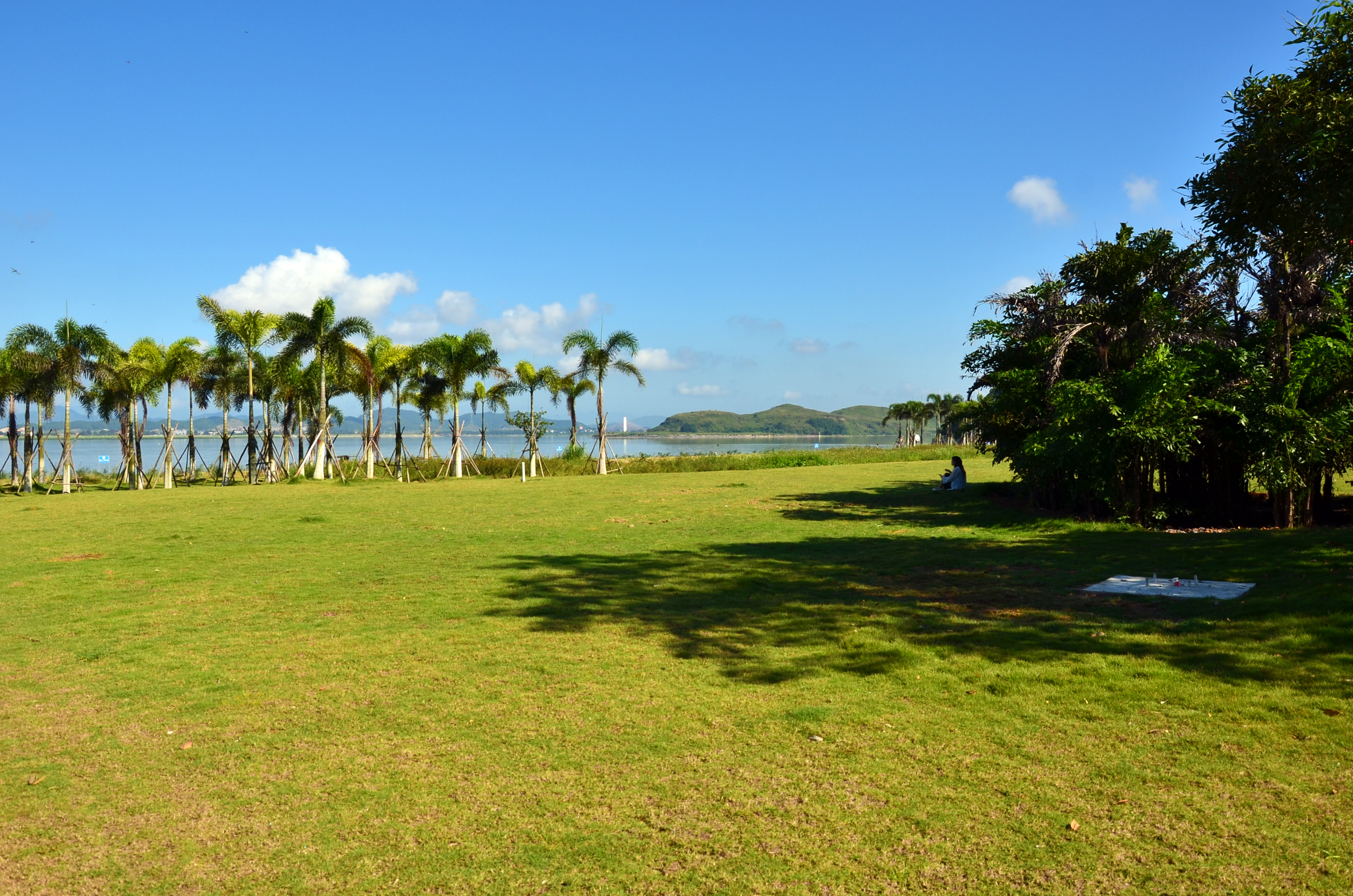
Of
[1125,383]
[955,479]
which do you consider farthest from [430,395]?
[1125,383]

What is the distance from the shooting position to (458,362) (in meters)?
42.2

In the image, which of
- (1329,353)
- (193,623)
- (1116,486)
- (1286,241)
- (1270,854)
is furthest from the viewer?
(1116,486)

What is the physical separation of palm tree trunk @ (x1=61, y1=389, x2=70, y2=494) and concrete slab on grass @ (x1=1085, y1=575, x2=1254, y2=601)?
111 feet

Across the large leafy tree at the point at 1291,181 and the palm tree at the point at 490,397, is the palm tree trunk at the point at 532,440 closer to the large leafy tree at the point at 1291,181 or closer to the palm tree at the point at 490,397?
the palm tree at the point at 490,397

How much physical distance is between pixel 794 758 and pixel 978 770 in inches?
38.2

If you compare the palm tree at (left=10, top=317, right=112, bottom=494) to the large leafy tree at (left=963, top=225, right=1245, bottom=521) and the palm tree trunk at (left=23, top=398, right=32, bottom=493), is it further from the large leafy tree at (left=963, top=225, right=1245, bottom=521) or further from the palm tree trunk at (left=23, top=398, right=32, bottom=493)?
the large leafy tree at (left=963, top=225, right=1245, bottom=521)

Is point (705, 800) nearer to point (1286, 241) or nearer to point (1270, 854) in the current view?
point (1270, 854)

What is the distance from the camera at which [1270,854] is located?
12.3ft

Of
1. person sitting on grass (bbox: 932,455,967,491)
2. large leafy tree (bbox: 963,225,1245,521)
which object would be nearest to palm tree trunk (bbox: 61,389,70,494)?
person sitting on grass (bbox: 932,455,967,491)

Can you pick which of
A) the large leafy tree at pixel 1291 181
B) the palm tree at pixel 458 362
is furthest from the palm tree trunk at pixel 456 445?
the large leafy tree at pixel 1291 181

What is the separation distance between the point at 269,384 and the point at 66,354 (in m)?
9.04

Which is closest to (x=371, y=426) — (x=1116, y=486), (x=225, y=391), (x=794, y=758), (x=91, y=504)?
(x=225, y=391)

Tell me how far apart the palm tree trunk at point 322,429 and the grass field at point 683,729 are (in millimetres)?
25156

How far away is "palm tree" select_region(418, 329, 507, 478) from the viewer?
41.4 m
